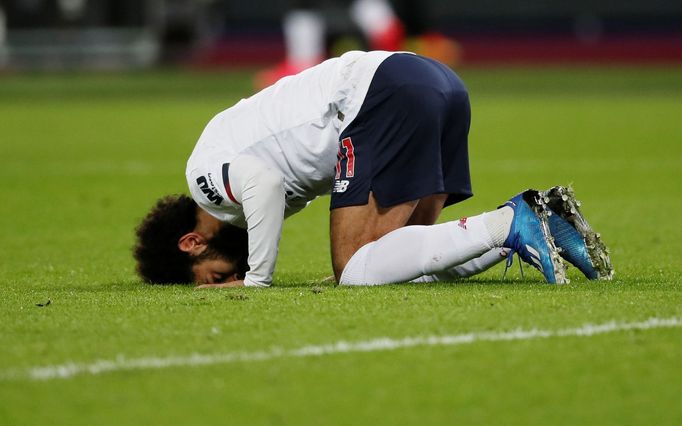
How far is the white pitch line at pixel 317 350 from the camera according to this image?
4285mm

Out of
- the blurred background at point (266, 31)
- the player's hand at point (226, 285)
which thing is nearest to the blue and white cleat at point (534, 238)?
the player's hand at point (226, 285)

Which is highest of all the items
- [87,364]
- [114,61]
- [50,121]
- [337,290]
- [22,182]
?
[87,364]

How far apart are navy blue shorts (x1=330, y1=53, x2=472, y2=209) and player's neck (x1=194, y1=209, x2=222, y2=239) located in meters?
0.60

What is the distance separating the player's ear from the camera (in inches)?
246

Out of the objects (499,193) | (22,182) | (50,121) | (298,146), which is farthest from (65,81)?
(298,146)

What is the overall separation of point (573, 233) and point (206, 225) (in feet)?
5.65

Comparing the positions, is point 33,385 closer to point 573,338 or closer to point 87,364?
point 87,364

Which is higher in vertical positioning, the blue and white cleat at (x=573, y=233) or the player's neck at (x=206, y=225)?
the blue and white cleat at (x=573, y=233)

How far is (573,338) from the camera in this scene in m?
4.66

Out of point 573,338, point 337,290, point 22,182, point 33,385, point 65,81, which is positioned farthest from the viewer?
point 65,81

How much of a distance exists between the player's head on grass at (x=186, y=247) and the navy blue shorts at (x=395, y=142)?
1.91 ft

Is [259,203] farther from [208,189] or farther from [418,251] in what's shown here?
[418,251]

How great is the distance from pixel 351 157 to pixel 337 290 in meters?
0.62

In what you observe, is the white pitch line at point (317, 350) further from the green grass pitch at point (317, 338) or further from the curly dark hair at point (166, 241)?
the curly dark hair at point (166, 241)
